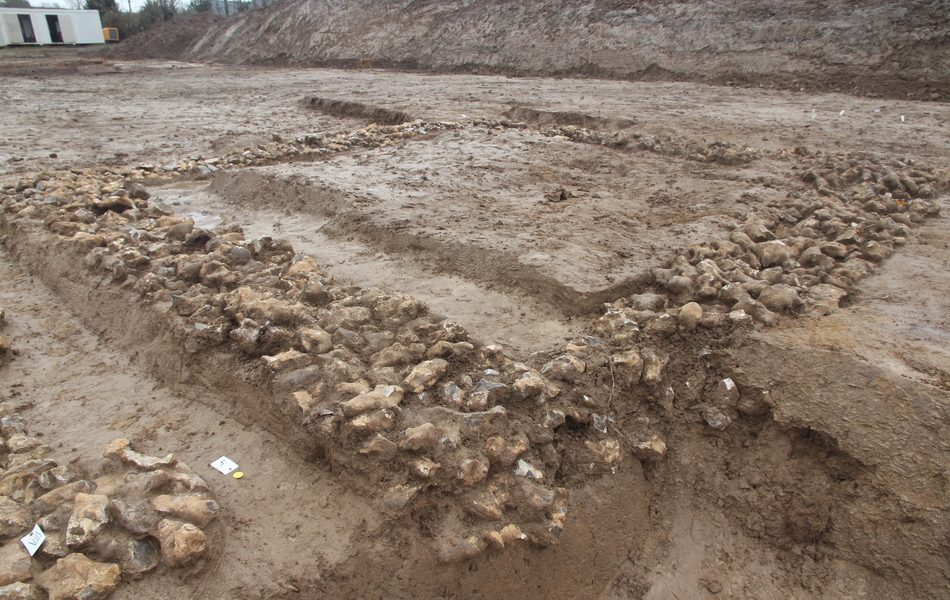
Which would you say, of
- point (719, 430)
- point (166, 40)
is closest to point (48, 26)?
point (166, 40)

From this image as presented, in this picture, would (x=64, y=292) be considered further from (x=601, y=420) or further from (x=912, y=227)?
(x=912, y=227)

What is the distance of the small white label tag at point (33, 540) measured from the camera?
1665 mm

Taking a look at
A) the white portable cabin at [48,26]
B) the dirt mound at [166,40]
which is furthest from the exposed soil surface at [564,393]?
the white portable cabin at [48,26]

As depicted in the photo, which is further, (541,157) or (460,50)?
(460,50)

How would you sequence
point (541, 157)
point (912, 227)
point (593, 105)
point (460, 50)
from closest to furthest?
point (912, 227) → point (541, 157) → point (593, 105) → point (460, 50)

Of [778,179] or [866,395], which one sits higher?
[778,179]

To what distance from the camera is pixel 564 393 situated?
7.65 feet

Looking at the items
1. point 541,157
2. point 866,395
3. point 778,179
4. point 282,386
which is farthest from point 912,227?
point 282,386

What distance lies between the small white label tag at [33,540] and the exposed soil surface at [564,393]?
34 cm

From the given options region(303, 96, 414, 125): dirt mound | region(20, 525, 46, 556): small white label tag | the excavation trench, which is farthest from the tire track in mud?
region(303, 96, 414, 125): dirt mound

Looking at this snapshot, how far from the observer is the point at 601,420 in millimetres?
2326

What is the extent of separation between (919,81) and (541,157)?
885cm

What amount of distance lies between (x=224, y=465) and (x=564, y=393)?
1426 mm

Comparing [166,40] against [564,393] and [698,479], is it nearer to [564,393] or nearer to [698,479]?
[564,393]
